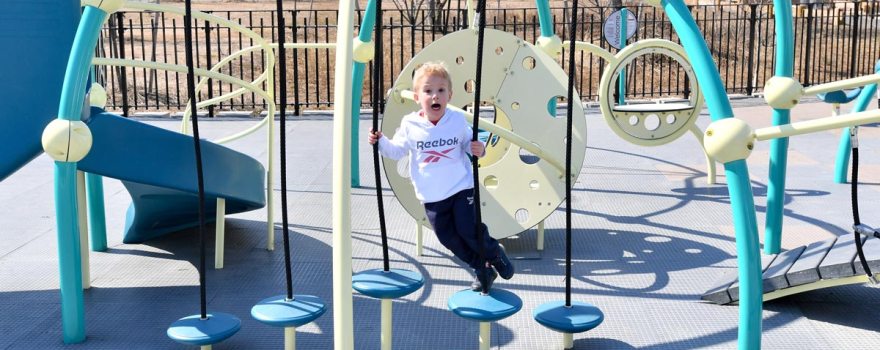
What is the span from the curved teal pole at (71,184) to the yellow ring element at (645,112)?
4.06 meters

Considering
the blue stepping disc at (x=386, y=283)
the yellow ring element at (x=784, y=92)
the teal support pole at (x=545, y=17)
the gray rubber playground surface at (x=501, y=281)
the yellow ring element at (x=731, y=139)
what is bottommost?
the gray rubber playground surface at (x=501, y=281)

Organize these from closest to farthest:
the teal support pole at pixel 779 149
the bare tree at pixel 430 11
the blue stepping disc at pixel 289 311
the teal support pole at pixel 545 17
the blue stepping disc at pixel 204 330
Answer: the blue stepping disc at pixel 289 311
the blue stepping disc at pixel 204 330
the teal support pole at pixel 779 149
the teal support pole at pixel 545 17
the bare tree at pixel 430 11

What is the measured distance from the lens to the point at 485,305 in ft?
11.3

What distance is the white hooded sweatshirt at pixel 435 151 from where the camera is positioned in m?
4.15

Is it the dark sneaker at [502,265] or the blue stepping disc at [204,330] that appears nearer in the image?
the blue stepping disc at [204,330]

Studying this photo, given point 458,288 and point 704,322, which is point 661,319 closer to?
point 704,322

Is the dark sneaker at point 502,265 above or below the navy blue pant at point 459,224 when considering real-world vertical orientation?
below

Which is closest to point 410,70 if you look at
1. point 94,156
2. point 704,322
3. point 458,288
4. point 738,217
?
point 458,288

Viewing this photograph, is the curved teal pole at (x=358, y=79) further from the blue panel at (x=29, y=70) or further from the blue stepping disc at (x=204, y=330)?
the blue stepping disc at (x=204, y=330)

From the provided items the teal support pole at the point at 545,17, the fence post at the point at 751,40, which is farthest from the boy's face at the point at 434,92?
the fence post at the point at 751,40

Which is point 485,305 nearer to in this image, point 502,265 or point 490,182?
point 502,265

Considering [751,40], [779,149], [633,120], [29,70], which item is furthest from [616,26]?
[29,70]

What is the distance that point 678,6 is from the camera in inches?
132

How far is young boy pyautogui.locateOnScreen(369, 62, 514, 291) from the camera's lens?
4.15 meters
